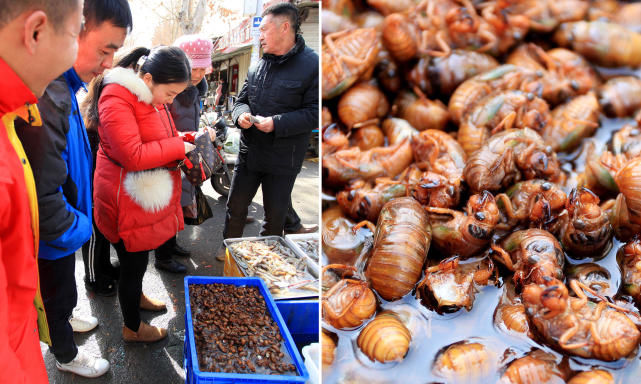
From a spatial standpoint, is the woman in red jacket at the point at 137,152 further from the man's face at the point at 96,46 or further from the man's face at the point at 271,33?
the man's face at the point at 271,33

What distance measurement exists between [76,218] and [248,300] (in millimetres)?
1025

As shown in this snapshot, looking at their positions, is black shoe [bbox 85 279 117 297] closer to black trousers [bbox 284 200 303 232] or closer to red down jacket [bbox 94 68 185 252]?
red down jacket [bbox 94 68 185 252]

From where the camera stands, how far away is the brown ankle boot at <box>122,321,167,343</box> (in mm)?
2861

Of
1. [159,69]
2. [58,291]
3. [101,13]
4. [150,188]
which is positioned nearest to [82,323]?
[58,291]

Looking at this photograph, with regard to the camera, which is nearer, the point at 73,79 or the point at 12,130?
the point at 12,130

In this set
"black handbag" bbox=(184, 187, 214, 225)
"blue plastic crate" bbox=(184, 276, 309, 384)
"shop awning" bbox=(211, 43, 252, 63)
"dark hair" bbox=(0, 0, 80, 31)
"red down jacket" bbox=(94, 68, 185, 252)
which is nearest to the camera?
"dark hair" bbox=(0, 0, 80, 31)

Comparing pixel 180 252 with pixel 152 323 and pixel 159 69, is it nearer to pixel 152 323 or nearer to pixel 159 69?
pixel 152 323

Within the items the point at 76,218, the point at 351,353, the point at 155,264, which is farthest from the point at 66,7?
the point at 155,264

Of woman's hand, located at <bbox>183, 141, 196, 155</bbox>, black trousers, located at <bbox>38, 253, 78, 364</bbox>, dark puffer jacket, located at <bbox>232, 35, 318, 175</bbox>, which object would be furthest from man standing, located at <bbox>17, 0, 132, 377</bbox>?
dark puffer jacket, located at <bbox>232, 35, 318, 175</bbox>

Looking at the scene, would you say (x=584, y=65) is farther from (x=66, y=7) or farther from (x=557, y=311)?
(x=66, y=7)

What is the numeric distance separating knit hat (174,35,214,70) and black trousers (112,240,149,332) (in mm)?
1674

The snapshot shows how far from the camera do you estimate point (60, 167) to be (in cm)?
176

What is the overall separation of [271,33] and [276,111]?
0.55 meters

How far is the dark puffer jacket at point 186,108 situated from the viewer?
3654 mm
